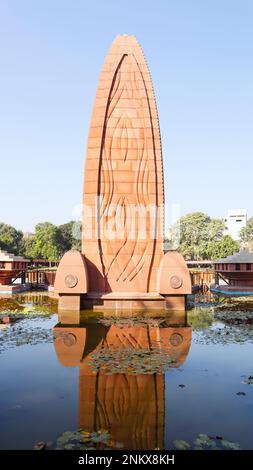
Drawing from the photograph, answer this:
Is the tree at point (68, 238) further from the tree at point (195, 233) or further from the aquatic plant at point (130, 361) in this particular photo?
the aquatic plant at point (130, 361)

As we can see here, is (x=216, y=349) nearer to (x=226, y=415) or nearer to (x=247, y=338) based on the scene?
(x=247, y=338)

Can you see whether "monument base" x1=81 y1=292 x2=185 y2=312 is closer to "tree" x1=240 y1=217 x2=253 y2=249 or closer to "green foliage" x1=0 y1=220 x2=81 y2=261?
"green foliage" x1=0 y1=220 x2=81 y2=261

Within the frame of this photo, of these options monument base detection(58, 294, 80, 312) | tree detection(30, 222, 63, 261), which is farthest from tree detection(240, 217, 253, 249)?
monument base detection(58, 294, 80, 312)

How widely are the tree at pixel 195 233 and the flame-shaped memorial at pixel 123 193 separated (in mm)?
48908

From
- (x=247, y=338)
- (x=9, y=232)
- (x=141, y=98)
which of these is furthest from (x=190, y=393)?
(x=9, y=232)

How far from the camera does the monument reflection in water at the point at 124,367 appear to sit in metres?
4.89

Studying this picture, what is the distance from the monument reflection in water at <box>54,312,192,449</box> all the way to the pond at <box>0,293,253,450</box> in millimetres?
20

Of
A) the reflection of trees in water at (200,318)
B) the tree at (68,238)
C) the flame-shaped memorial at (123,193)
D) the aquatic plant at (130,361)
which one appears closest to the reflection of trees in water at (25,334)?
the aquatic plant at (130,361)

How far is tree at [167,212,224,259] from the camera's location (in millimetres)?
64562

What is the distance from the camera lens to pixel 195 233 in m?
65.5

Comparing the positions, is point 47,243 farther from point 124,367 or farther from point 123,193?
point 124,367

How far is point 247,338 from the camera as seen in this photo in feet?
33.4

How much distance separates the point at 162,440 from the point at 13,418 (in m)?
2.12
